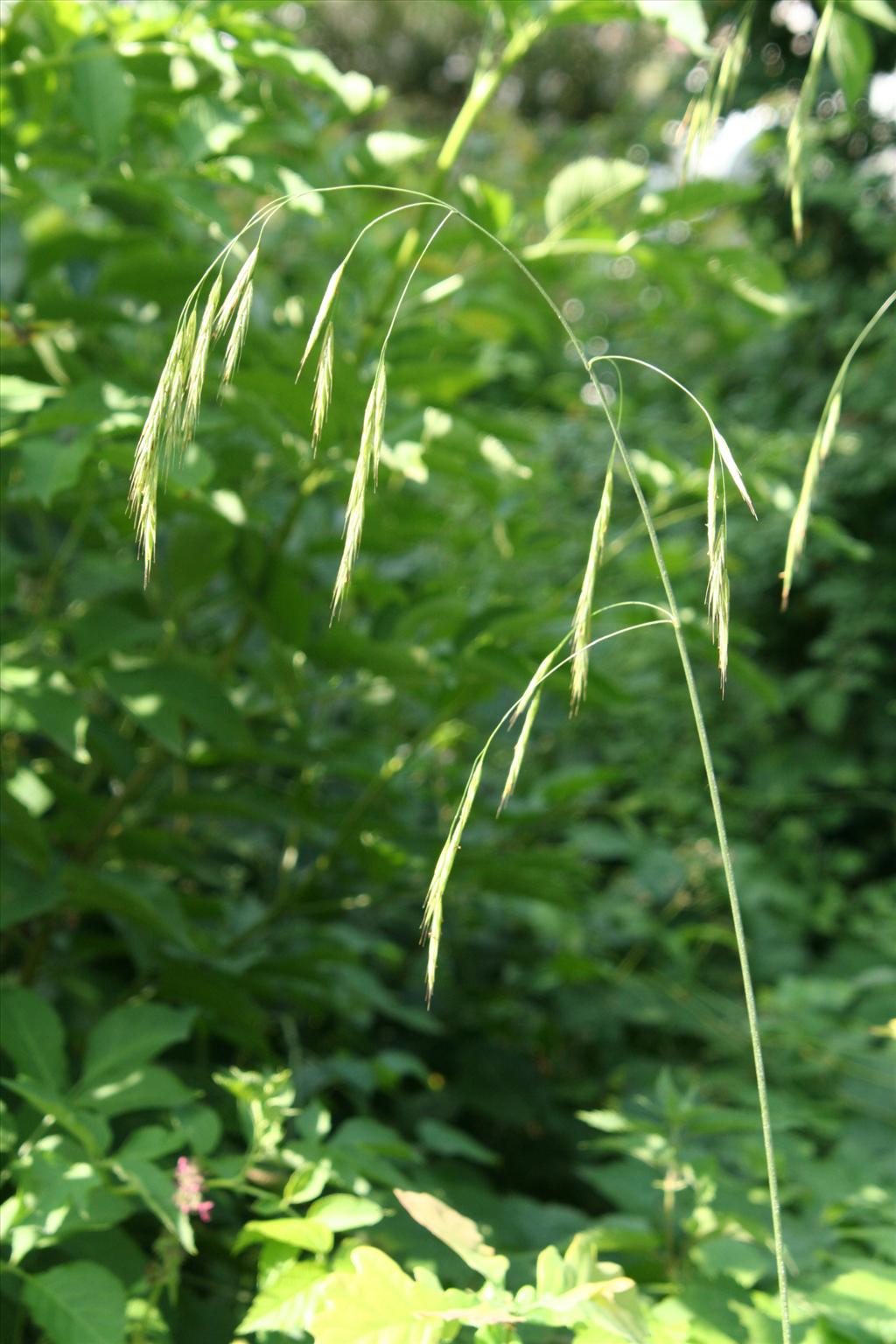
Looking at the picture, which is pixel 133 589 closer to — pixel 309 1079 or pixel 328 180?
pixel 328 180

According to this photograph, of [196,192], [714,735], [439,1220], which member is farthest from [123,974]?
[714,735]

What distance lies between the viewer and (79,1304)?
2.74ft

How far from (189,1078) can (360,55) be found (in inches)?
340

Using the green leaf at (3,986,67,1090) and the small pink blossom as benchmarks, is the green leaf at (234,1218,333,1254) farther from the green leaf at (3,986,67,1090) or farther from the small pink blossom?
the green leaf at (3,986,67,1090)

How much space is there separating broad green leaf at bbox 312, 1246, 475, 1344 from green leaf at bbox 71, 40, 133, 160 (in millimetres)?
958

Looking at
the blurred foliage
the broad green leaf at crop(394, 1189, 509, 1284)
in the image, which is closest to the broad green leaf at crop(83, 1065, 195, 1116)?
the blurred foliage

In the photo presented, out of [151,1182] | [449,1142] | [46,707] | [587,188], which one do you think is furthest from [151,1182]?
[587,188]

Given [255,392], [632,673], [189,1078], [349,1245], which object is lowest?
[632,673]

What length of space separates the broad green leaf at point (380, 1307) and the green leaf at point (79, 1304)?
0.60 ft

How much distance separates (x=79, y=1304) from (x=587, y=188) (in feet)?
3.82

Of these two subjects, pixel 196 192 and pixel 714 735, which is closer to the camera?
pixel 196 192

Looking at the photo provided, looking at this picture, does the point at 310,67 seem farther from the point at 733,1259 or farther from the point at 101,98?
the point at 733,1259

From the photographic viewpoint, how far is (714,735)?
2939 mm

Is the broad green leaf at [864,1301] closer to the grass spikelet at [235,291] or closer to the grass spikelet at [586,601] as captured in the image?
the grass spikelet at [586,601]
